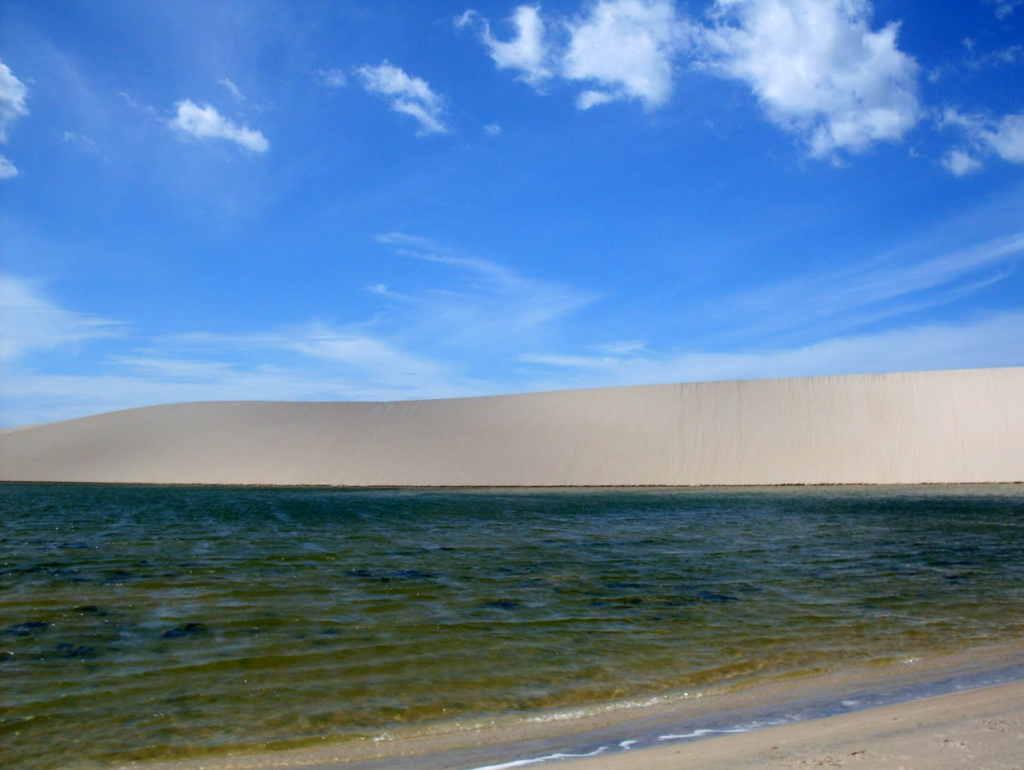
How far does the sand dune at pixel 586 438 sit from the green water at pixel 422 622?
26.5 meters

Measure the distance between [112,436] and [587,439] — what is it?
105ft

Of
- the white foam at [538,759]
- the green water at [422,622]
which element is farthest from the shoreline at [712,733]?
the green water at [422,622]

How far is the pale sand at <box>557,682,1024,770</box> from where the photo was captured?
328cm

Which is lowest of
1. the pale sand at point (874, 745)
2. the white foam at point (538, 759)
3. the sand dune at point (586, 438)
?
the white foam at point (538, 759)

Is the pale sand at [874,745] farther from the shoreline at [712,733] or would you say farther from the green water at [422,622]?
the green water at [422,622]

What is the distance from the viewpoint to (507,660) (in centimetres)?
568

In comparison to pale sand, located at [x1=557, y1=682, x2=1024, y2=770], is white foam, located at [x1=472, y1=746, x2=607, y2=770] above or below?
below

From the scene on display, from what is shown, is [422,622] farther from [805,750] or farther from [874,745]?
[874,745]

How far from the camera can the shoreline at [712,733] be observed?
3.55 m

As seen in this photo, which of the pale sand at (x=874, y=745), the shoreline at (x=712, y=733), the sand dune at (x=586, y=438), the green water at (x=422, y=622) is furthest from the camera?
the sand dune at (x=586, y=438)

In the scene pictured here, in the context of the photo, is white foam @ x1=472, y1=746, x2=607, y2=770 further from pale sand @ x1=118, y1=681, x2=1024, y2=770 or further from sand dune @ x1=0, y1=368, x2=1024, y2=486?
sand dune @ x1=0, y1=368, x2=1024, y2=486

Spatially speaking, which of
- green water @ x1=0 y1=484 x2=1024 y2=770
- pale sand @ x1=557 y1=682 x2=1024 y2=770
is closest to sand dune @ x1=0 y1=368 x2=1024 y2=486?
green water @ x1=0 y1=484 x2=1024 y2=770

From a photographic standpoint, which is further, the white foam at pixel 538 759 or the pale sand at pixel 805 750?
the white foam at pixel 538 759

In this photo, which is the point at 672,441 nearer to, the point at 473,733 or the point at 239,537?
the point at 239,537
